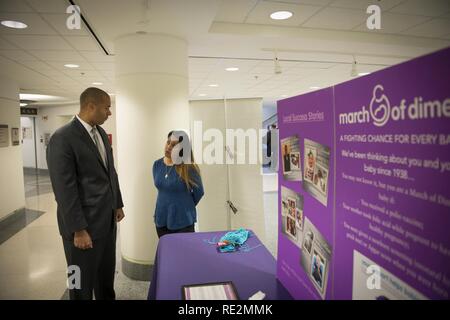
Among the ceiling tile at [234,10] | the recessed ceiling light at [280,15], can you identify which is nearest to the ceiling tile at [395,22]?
the recessed ceiling light at [280,15]

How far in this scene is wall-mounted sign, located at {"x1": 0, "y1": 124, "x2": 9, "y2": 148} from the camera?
591 cm

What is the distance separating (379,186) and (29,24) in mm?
3730

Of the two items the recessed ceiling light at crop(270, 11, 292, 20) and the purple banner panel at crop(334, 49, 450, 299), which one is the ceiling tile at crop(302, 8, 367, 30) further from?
the purple banner panel at crop(334, 49, 450, 299)

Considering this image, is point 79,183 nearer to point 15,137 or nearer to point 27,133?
point 15,137

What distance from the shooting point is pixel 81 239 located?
6.65 ft

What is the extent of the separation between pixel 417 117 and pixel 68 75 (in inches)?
262

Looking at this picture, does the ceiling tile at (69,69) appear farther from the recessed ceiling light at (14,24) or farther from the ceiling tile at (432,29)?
the ceiling tile at (432,29)

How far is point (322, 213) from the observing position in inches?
41.9

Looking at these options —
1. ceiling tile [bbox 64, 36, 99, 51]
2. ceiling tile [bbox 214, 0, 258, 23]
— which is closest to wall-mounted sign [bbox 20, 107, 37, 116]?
ceiling tile [bbox 64, 36, 99, 51]

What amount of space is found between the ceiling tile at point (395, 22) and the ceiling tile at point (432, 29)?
0.52ft

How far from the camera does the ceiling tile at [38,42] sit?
143 inches

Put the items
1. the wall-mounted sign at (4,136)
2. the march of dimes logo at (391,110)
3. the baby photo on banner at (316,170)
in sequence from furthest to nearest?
the wall-mounted sign at (4,136) → the baby photo on banner at (316,170) → the march of dimes logo at (391,110)
